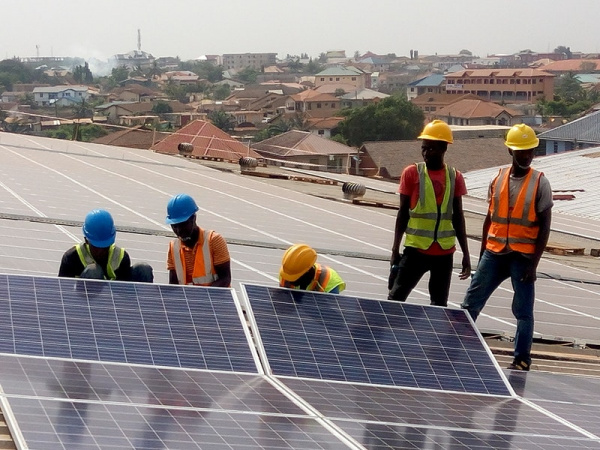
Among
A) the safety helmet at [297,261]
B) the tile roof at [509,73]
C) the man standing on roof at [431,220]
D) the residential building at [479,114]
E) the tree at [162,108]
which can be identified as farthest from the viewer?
Answer: the tile roof at [509,73]

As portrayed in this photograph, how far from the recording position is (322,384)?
17.9 ft

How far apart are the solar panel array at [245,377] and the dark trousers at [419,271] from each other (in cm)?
100

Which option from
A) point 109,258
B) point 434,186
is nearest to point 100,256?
point 109,258

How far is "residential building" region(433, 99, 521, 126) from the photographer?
10407 centimetres

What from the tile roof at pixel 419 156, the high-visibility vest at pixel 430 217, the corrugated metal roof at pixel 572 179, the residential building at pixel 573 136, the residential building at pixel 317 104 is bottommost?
the residential building at pixel 317 104

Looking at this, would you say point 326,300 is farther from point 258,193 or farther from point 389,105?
point 389,105

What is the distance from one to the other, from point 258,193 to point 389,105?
189 ft

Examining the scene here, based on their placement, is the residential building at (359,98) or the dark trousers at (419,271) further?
the residential building at (359,98)

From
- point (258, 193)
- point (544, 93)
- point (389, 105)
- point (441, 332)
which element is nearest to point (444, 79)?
point (544, 93)

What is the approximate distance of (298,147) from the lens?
5419cm

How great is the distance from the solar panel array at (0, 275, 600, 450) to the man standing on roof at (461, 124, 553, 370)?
2.97 ft

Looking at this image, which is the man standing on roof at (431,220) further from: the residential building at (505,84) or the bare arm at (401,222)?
the residential building at (505,84)

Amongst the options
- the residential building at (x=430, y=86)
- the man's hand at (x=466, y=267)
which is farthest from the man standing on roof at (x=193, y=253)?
the residential building at (x=430, y=86)

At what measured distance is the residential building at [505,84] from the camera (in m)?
141
